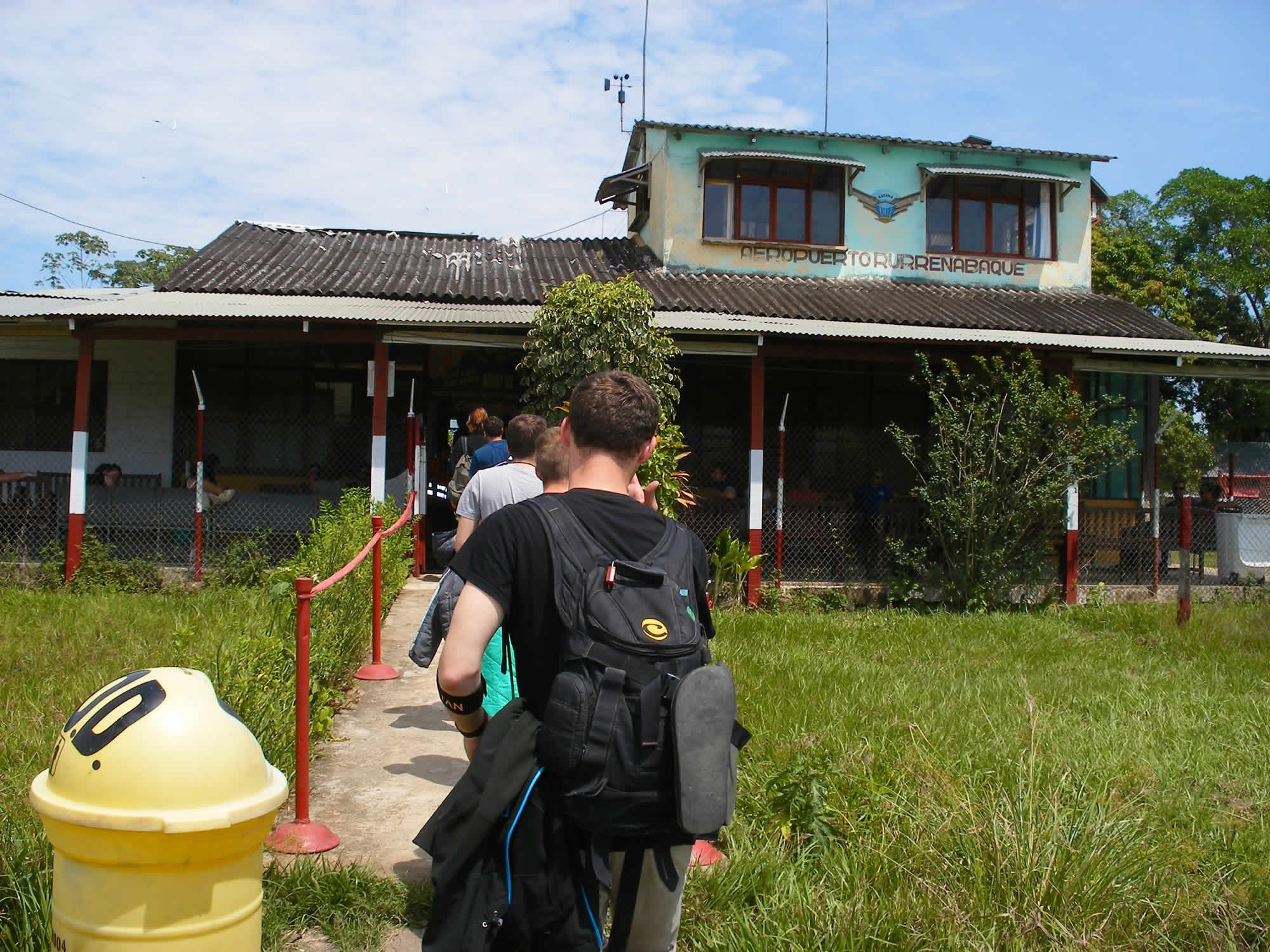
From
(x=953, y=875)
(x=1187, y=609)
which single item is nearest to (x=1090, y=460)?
(x=1187, y=609)

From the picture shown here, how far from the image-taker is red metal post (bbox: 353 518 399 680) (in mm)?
6859

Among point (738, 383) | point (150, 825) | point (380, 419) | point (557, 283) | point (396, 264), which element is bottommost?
point (150, 825)

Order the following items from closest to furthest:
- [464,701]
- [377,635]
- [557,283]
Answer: [464,701] < [377,635] < [557,283]

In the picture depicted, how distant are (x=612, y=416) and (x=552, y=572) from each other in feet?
1.26

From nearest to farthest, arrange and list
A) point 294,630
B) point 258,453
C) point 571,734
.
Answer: point 571,734, point 294,630, point 258,453

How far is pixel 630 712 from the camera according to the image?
2070 millimetres

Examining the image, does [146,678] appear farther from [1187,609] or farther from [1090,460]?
[1090,460]

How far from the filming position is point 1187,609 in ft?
31.3

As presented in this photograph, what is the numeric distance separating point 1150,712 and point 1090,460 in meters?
5.55

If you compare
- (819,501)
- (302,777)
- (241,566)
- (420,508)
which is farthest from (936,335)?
(302,777)

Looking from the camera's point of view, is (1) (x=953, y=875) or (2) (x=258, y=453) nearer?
(1) (x=953, y=875)

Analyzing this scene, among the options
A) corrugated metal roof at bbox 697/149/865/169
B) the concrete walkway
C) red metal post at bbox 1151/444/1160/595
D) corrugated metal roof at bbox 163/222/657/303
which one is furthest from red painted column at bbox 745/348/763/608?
the concrete walkway

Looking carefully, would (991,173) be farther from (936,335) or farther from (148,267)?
(148,267)

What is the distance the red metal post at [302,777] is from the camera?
3889 mm
